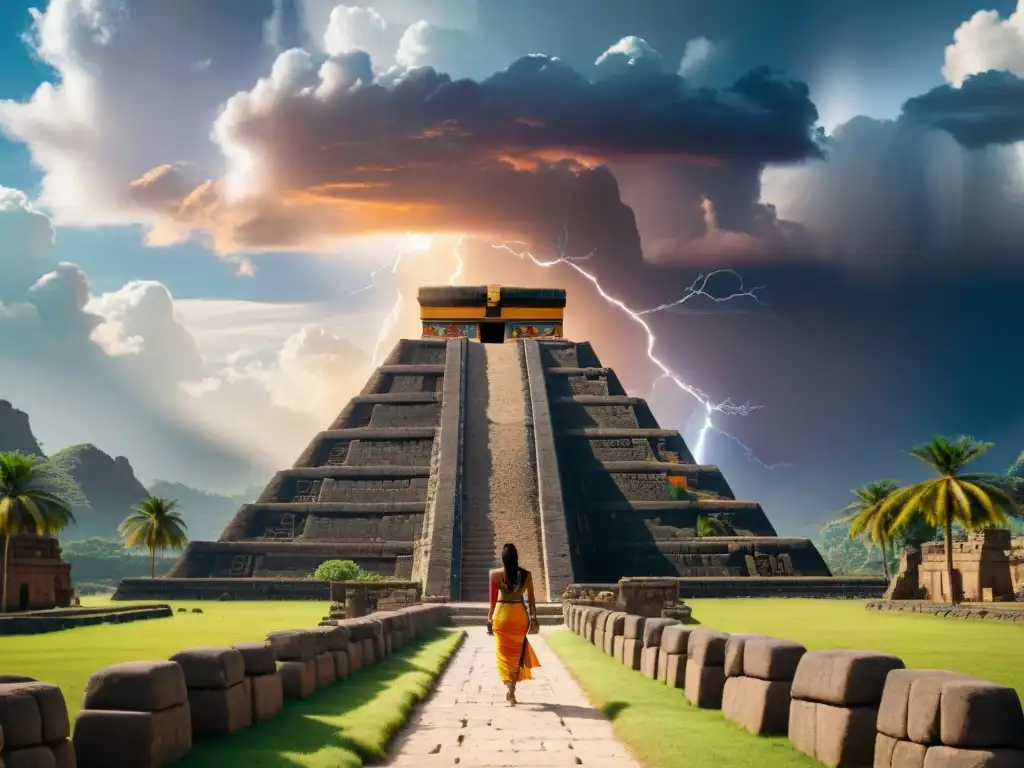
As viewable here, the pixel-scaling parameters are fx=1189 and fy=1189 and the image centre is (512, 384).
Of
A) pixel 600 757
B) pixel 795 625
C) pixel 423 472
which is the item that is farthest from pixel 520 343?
pixel 600 757

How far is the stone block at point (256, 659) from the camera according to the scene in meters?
10.0

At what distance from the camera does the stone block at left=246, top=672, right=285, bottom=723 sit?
9.91m

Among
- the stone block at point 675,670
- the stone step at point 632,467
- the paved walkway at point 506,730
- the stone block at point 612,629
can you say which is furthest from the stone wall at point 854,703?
the stone step at point 632,467

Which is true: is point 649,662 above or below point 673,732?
above

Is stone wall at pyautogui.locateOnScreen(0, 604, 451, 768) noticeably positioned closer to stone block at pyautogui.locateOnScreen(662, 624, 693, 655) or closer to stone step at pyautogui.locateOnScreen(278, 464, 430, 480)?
stone block at pyautogui.locateOnScreen(662, 624, 693, 655)

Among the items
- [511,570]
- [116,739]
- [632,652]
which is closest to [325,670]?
[511,570]

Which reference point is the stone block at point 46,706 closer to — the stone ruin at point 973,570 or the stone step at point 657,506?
the stone ruin at point 973,570

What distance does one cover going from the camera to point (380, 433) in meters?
50.1

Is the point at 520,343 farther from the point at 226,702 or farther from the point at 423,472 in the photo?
the point at 226,702

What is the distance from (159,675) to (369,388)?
48871mm

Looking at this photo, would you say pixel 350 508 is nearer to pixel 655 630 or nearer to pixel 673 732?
pixel 655 630

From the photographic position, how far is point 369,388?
5628 cm

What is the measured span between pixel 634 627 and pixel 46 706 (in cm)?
1093

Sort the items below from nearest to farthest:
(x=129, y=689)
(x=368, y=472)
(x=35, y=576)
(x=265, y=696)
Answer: (x=129, y=689) < (x=265, y=696) < (x=35, y=576) < (x=368, y=472)
